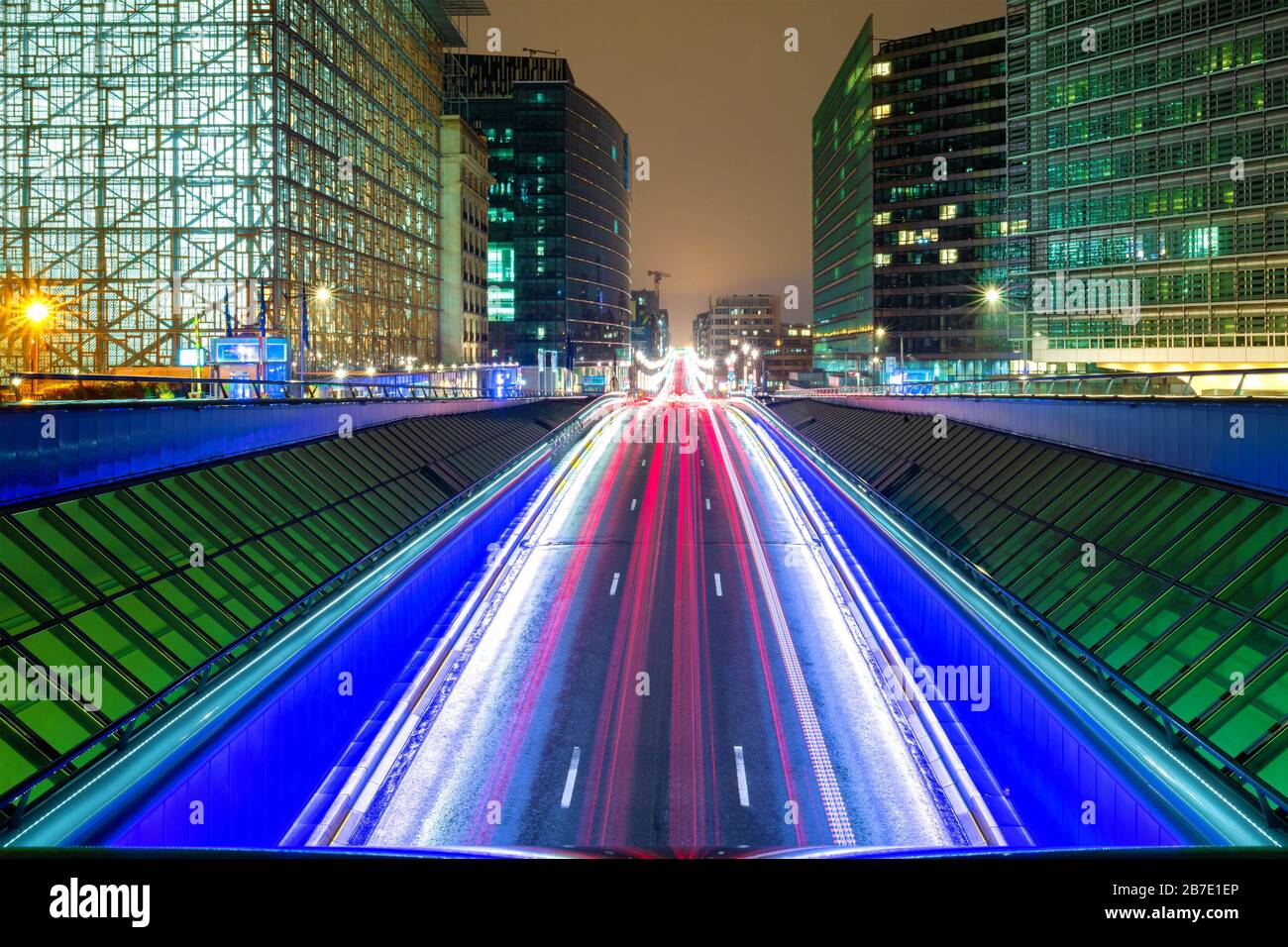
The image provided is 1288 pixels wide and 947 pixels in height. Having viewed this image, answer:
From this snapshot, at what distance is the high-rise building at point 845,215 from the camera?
138m

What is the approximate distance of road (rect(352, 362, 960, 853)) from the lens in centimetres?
1389

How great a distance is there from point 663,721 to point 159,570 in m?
8.52

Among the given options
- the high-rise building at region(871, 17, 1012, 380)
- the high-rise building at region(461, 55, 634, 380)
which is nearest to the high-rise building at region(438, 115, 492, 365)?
the high-rise building at region(461, 55, 634, 380)

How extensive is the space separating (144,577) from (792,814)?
9.64 meters

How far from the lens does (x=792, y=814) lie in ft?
46.4

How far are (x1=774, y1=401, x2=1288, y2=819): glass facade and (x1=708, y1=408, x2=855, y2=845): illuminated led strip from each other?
407 cm

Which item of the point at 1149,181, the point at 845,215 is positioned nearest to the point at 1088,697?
the point at 1149,181

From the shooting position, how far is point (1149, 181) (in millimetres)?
58656

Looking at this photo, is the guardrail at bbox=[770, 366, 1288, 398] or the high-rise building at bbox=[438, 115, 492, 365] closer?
the guardrail at bbox=[770, 366, 1288, 398]

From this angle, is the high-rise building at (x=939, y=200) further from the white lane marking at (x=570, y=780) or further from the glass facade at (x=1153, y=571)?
the white lane marking at (x=570, y=780)

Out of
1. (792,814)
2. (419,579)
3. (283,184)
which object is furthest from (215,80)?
(792,814)

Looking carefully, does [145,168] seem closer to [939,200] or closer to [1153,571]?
[1153,571]

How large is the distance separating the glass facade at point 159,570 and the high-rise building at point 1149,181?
49.5 m

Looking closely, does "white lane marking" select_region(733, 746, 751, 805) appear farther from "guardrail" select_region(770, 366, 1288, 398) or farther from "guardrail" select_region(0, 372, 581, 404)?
"guardrail" select_region(0, 372, 581, 404)
